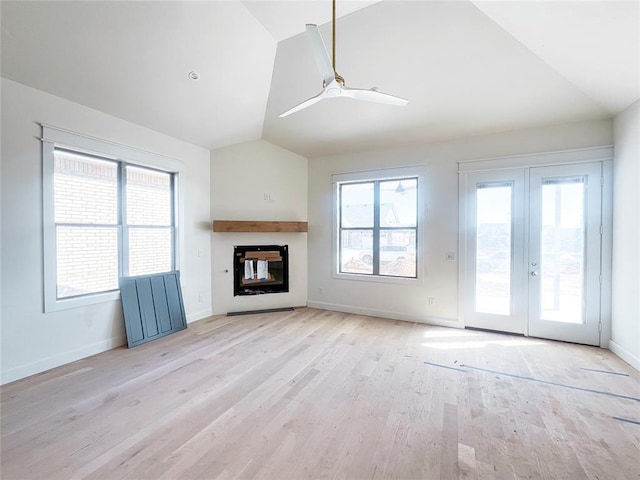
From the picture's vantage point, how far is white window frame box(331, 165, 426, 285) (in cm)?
428

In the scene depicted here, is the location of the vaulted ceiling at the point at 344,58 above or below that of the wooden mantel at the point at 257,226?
above

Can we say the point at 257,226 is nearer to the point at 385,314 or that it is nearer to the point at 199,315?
the point at 199,315

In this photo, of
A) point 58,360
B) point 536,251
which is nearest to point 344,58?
point 536,251

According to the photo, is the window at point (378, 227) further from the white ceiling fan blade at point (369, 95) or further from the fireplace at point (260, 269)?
the white ceiling fan blade at point (369, 95)

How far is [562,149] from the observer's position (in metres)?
3.45

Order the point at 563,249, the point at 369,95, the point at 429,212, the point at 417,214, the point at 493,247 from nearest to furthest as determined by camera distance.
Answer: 1. the point at 369,95
2. the point at 563,249
3. the point at 493,247
4. the point at 429,212
5. the point at 417,214

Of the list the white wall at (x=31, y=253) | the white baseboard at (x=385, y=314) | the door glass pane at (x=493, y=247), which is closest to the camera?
the white wall at (x=31, y=253)

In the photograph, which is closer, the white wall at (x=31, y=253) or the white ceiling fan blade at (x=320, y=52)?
the white ceiling fan blade at (x=320, y=52)

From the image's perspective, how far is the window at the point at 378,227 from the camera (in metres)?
4.45

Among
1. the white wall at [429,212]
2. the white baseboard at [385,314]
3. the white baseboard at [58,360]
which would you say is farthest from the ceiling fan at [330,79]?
the white baseboard at [58,360]

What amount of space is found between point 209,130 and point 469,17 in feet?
10.9

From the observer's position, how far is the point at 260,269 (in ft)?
15.9

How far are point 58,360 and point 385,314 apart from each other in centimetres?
415

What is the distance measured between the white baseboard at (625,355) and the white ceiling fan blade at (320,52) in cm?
400
